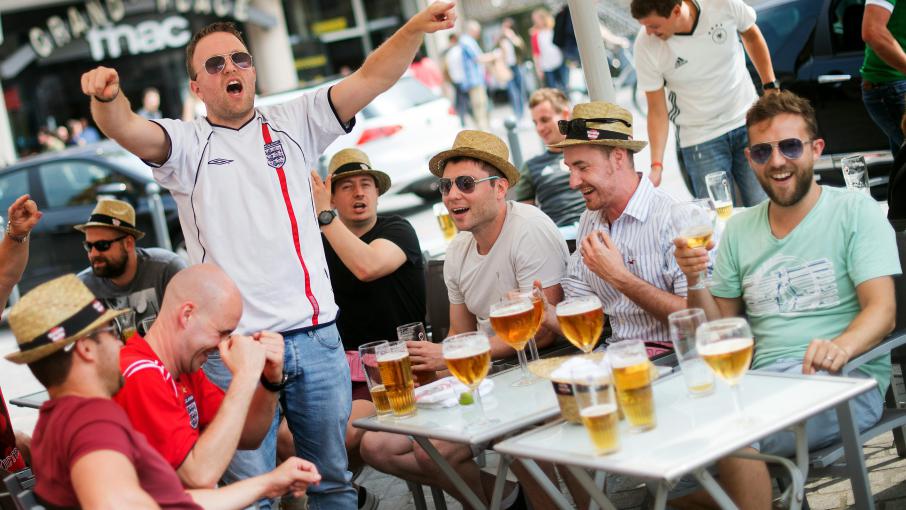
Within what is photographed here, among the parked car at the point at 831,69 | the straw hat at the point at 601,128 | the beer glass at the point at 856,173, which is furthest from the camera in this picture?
the parked car at the point at 831,69

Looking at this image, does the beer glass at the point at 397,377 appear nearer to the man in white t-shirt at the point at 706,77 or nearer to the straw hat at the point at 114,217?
the straw hat at the point at 114,217

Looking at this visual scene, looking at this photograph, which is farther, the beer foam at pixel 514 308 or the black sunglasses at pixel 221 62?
the black sunglasses at pixel 221 62

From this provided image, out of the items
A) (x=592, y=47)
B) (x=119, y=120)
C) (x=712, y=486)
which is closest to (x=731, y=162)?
(x=592, y=47)

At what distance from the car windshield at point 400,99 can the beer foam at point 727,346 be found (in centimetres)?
1001

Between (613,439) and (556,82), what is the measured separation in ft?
49.8

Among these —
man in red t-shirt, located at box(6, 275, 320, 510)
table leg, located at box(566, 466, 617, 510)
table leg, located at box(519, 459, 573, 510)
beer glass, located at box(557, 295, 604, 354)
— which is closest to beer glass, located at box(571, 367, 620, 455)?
table leg, located at box(566, 466, 617, 510)

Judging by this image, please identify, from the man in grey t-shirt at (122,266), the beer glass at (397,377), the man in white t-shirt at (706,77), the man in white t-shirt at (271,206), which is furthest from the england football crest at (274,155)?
the man in white t-shirt at (706,77)

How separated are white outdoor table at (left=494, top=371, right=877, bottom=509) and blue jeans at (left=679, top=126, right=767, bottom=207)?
324cm

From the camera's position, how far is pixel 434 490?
4473 millimetres

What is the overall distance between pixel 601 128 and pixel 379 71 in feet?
2.83

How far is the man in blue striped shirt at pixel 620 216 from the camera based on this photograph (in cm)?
406

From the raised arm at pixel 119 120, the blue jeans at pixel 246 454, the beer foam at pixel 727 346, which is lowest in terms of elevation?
the blue jeans at pixel 246 454

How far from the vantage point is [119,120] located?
3.66 m

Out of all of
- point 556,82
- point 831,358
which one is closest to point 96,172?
point 556,82
